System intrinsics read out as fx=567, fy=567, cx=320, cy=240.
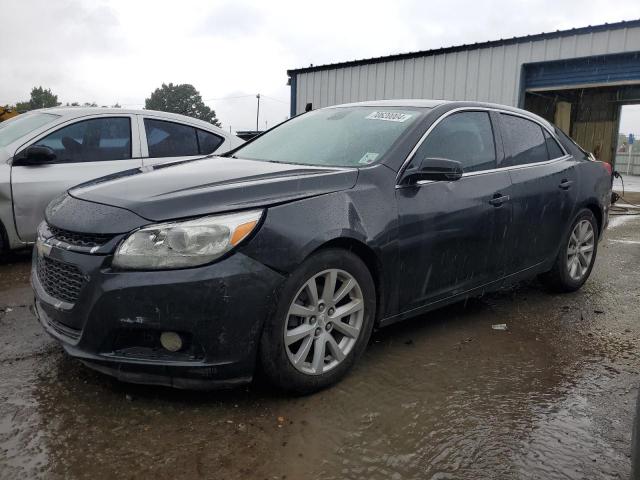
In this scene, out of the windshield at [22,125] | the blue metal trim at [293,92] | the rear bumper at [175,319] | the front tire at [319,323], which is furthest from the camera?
the blue metal trim at [293,92]

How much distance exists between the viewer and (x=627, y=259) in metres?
6.65

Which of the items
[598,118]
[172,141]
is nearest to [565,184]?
[172,141]

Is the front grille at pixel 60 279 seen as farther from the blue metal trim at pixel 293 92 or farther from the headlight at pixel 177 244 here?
the blue metal trim at pixel 293 92

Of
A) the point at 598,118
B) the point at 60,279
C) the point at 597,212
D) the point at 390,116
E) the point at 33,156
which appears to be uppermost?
the point at 598,118

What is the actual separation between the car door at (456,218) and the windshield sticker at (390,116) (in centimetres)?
20

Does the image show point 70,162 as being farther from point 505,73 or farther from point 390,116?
point 505,73

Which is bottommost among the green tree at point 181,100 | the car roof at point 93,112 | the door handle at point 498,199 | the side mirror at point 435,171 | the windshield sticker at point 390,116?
the door handle at point 498,199

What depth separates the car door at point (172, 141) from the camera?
5.88 meters

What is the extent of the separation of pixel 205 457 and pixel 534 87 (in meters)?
13.5

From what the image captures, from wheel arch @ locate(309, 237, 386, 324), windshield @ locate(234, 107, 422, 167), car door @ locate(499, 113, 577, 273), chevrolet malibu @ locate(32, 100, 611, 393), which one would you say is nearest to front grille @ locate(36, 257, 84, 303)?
chevrolet malibu @ locate(32, 100, 611, 393)

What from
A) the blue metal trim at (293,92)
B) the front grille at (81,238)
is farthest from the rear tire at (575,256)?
the blue metal trim at (293,92)

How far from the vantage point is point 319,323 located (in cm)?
282

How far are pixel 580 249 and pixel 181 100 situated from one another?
88.2 metres

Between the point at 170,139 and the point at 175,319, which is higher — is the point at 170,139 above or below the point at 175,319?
above
